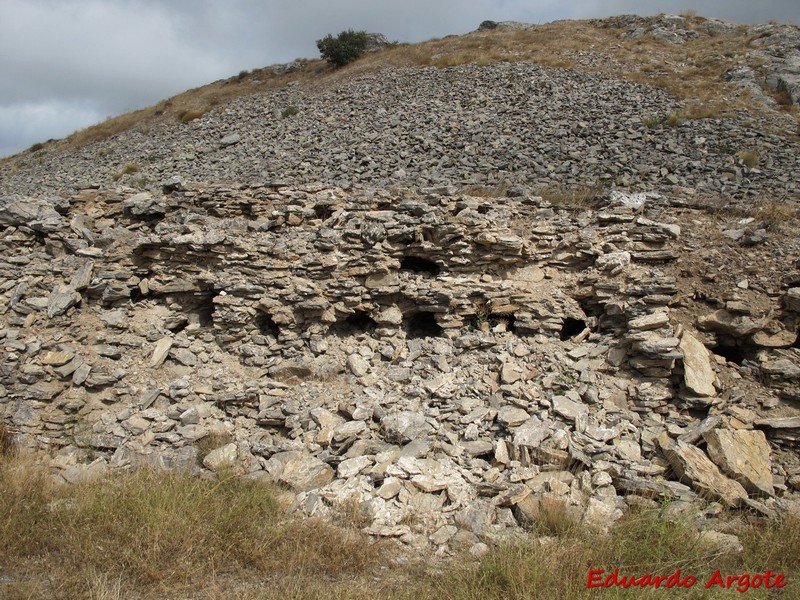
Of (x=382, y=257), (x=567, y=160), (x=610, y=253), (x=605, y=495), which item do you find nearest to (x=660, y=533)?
(x=605, y=495)

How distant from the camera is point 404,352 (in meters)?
7.48

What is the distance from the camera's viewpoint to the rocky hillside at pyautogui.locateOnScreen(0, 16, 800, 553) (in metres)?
5.44

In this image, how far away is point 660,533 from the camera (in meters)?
4.32

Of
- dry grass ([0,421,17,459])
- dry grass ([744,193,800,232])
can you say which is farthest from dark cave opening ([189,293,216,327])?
dry grass ([744,193,800,232])

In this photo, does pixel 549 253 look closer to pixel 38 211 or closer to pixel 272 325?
pixel 272 325

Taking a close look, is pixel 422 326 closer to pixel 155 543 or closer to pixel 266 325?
pixel 266 325

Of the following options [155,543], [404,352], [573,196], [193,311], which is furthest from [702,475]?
[193,311]

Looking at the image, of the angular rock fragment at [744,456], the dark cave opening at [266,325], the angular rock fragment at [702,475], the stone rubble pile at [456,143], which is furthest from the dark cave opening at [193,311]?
the angular rock fragment at [744,456]

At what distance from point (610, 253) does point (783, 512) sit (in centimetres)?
409

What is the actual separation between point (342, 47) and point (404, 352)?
919 inches

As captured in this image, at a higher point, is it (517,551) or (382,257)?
(382,257)

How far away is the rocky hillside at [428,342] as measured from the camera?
5.44 metres
